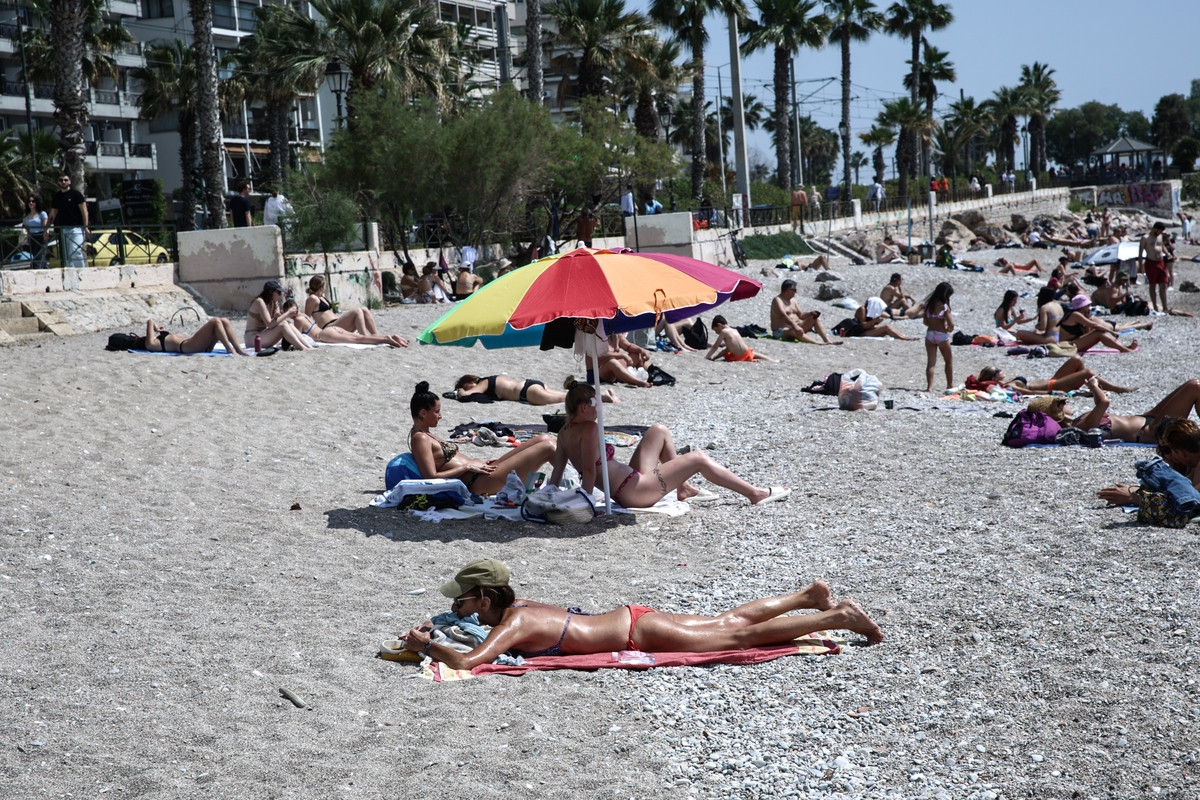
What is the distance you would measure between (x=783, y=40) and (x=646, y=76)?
353 inches

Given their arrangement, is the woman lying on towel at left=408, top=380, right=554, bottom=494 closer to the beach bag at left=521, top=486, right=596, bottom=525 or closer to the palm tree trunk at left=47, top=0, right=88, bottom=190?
the beach bag at left=521, top=486, right=596, bottom=525

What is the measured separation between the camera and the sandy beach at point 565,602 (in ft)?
11.9

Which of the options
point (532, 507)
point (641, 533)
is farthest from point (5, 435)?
point (641, 533)

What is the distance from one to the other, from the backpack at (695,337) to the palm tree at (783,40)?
79.6 feet

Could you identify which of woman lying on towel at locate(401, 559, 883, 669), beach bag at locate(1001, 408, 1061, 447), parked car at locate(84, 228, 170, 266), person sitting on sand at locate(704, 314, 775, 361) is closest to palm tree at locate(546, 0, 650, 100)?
parked car at locate(84, 228, 170, 266)

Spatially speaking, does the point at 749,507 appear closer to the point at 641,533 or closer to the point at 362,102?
the point at 641,533

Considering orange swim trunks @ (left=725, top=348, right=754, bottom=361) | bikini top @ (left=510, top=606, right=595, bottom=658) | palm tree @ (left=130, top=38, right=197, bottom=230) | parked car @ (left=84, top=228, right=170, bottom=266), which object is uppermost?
palm tree @ (left=130, top=38, right=197, bottom=230)

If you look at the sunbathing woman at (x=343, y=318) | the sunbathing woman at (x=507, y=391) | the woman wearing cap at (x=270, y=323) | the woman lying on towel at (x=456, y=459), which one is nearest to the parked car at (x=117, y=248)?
the sunbathing woman at (x=343, y=318)

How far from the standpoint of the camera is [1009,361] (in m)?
15.6

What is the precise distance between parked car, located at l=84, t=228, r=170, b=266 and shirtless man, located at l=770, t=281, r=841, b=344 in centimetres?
928

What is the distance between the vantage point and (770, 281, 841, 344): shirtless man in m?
16.4

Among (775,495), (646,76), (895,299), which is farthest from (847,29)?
(775,495)

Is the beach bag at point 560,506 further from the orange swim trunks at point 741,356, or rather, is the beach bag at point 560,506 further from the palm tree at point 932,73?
the palm tree at point 932,73

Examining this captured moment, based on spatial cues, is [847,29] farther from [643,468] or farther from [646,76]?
[643,468]
